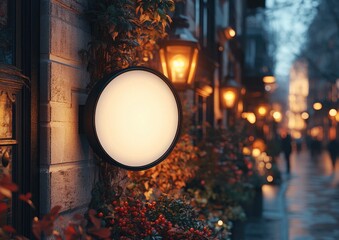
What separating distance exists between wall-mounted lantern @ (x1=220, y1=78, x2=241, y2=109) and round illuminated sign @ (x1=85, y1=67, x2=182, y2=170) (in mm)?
10052

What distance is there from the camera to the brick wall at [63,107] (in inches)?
161

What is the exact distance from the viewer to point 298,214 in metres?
12.8

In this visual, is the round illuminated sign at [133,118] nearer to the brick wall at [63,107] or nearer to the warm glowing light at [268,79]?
the brick wall at [63,107]

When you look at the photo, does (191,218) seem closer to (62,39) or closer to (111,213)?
(111,213)

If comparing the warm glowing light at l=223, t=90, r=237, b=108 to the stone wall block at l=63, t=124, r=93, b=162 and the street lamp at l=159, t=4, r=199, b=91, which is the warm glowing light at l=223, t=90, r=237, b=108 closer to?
the street lamp at l=159, t=4, r=199, b=91

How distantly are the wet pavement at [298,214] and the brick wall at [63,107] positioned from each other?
5.86 m

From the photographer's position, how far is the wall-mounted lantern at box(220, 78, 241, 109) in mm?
14555

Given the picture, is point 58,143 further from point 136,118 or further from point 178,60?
point 178,60

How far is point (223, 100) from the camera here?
590 inches

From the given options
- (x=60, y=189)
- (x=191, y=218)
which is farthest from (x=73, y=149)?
(x=191, y=218)

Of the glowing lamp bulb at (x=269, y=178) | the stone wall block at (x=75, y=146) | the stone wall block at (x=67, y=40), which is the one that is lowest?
the glowing lamp bulb at (x=269, y=178)

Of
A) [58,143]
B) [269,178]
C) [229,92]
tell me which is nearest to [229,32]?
[229,92]

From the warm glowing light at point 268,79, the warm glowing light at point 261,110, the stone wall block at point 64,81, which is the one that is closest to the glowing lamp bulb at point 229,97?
the warm glowing light at point 268,79

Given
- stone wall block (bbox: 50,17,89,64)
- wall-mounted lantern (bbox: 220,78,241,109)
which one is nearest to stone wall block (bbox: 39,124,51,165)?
stone wall block (bbox: 50,17,89,64)
